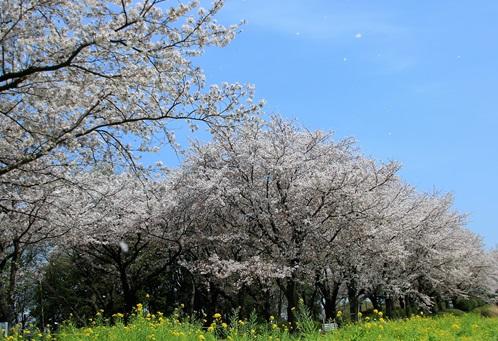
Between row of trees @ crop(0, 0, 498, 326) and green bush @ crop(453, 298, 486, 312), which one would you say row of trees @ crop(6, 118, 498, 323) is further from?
green bush @ crop(453, 298, 486, 312)

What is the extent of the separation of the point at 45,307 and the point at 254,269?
78.8ft

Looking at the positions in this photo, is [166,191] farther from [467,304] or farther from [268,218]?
[467,304]

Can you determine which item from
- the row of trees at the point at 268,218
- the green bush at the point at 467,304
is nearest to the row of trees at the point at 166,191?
the row of trees at the point at 268,218

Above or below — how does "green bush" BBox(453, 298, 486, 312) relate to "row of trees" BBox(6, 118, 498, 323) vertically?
below

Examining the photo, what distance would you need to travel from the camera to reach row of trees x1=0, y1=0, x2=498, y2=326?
327 inches

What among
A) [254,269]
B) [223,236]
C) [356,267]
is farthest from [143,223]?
[356,267]

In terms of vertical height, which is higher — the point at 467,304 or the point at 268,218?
the point at 268,218

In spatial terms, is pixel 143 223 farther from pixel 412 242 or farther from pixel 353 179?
pixel 412 242

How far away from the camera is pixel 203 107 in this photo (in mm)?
9367

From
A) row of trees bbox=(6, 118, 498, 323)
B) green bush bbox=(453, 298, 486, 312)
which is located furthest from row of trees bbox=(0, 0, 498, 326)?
green bush bbox=(453, 298, 486, 312)

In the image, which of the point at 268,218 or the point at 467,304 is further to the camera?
the point at 467,304

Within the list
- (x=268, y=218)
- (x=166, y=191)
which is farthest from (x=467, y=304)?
(x=166, y=191)

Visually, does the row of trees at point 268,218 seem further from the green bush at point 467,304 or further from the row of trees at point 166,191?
the green bush at point 467,304

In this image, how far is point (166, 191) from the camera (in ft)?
53.6
